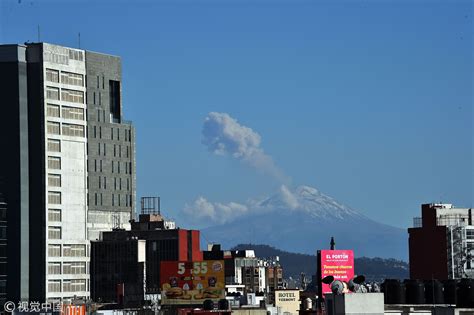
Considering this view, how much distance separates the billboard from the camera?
175 metres

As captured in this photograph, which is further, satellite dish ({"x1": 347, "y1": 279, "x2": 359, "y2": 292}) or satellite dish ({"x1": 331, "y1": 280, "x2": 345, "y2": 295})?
satellite dish ({"x1": 347, "y1": 279, "x2": 359, "y2": 292})

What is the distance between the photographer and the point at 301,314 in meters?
198

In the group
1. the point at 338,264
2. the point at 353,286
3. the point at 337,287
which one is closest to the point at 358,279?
the point at 353,286

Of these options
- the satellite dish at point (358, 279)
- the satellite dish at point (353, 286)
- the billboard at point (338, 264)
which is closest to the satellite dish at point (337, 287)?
the satellite dish at point (353, 286)

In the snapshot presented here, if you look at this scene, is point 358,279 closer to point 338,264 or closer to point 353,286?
point 353,286

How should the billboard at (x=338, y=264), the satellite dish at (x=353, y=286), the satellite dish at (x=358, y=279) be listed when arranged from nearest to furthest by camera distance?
the satellite dish at (x=353, y=286) → the satellite dish at (x=358, y=279) → the billboard at (x=338, y=264)

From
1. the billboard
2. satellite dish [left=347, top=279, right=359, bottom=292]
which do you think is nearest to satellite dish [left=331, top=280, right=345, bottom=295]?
satellite dish [left=347, top=279, right=359, bottom=292]

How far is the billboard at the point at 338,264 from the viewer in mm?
175125

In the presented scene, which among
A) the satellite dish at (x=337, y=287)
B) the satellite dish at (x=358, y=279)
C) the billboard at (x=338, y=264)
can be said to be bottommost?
the satellite dish at (x=337, y=287)

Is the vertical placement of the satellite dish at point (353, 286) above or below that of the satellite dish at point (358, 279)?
below

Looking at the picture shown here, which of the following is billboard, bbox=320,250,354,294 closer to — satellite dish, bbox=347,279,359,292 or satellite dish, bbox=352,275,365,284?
satellite dish, bbox=352,275,365,284

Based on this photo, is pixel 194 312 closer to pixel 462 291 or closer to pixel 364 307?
pixel 462 291

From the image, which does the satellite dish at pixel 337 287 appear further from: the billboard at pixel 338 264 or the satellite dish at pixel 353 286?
the billboard at pixel 338 264

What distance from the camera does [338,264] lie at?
579 ft
